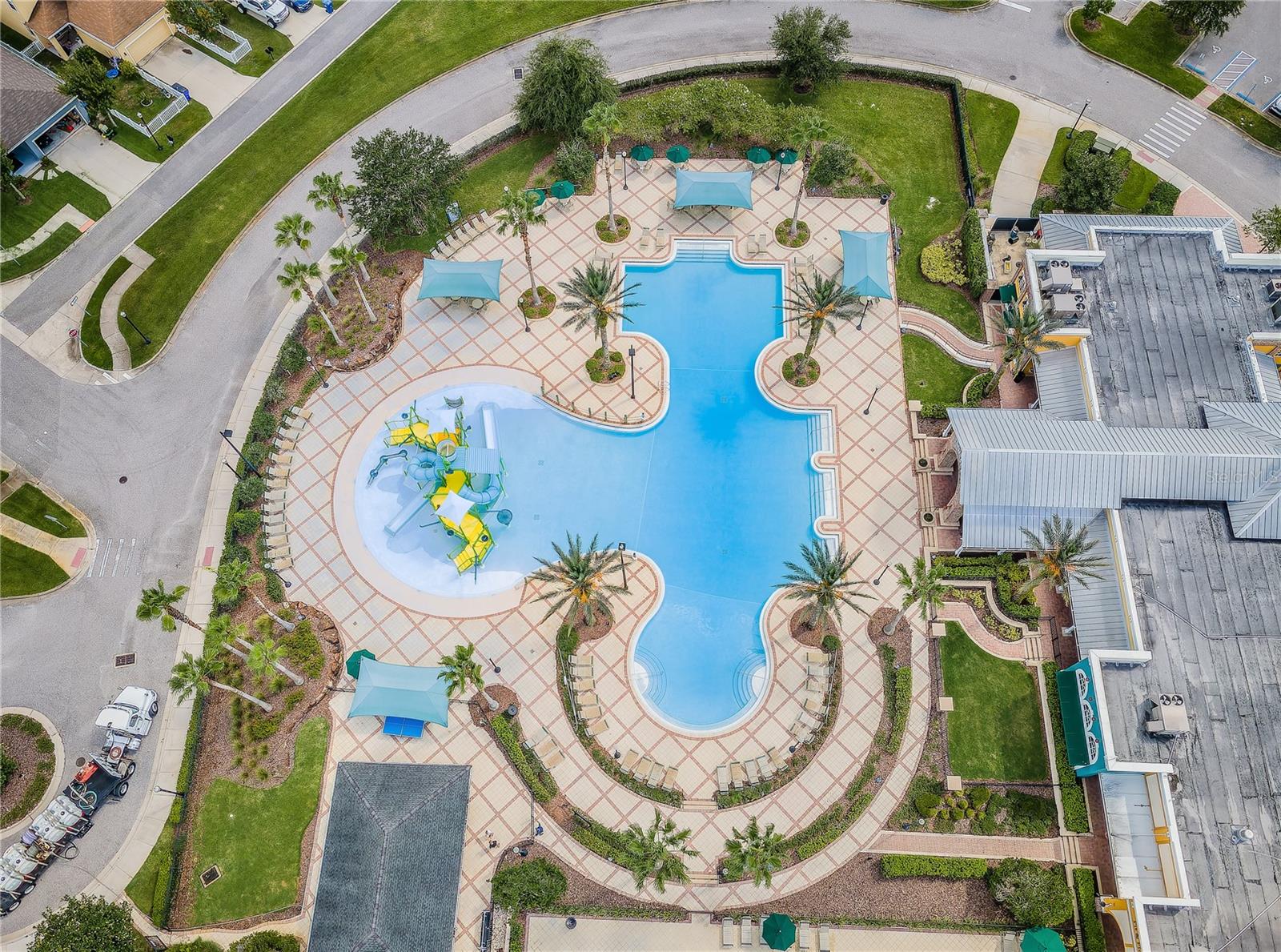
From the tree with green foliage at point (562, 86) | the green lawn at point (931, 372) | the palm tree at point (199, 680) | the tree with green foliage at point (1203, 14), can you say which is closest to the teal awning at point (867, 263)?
the green lawn at point (931, 372)

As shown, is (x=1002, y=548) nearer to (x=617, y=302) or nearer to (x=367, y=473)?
(x=617, y=302)

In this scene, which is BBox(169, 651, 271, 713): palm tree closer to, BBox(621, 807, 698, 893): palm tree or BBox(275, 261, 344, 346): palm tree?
BBox(621, 807, 698, 893): palm tree

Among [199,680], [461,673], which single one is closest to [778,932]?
[461,673]

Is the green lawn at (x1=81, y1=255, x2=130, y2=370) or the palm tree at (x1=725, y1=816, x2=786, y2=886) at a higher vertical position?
the green lawn at (x1=81, y1=255, x2=130, y2=370)

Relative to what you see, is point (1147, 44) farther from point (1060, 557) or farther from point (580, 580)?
point (580, 580)

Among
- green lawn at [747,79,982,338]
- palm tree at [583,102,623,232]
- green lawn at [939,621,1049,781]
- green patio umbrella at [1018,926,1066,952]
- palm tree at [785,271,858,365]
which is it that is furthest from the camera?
palm tree at [583,102,623,232]

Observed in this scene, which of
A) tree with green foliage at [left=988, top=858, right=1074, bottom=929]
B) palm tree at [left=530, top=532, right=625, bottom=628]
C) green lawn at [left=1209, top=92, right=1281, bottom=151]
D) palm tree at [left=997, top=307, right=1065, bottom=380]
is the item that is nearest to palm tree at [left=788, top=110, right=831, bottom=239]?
palm tree at [left=997, top=307, right=1065, bottom=380]

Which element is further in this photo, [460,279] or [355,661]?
[460,279]

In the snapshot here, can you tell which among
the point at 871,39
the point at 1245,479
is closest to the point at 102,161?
the point at 871,39
